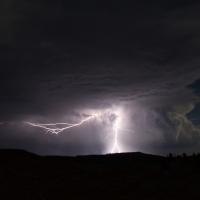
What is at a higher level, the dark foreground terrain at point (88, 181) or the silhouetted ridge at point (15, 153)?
the silhouetted ridge at point (15, 153)

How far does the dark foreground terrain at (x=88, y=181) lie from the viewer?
40.2ft

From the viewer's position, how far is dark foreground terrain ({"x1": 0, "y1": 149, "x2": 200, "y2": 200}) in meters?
12.2

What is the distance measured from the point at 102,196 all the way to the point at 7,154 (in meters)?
12.4

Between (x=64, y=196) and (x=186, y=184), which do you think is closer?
(x=64, y=196)

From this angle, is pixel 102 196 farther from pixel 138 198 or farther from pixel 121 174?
pixel 121 174

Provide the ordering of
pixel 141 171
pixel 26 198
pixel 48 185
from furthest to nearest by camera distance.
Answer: pixel 141 171, pixel 48 185, pixel 26 198

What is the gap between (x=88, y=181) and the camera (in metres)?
15.0

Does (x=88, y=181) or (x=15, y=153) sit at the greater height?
(x=15, y=153)

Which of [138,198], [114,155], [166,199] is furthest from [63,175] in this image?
[114,155]

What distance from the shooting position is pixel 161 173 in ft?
61.5

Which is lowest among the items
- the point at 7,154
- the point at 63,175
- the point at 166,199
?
the point at 166,199

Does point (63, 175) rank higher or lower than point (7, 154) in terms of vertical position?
lower

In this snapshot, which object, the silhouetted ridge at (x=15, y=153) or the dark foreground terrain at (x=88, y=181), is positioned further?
the silhouetted ridge at (x=15, y=153)

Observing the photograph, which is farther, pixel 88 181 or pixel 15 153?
pixel 15 153
